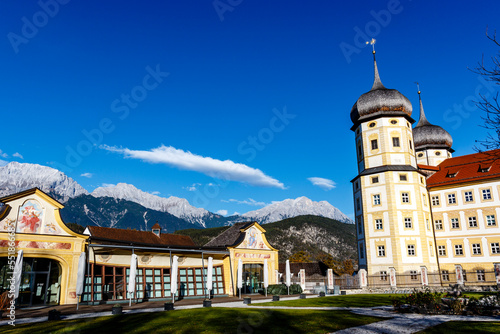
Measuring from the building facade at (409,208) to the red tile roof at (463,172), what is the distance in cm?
11

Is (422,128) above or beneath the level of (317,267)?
above

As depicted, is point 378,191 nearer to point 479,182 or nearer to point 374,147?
point 374,147

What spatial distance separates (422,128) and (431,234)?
65.2 ft

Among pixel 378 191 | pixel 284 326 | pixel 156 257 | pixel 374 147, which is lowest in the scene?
pixel 284 326

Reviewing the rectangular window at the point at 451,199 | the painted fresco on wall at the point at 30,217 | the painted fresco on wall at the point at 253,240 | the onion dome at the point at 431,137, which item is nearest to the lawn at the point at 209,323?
the painted fresco on wall at the point at 30,217

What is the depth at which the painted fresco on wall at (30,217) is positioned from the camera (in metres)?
20.1

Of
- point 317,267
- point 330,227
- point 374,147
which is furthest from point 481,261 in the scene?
point 330,227

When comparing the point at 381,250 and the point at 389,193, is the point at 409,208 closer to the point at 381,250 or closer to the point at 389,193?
the point at 389,193

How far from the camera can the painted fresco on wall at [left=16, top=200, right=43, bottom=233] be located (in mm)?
20055

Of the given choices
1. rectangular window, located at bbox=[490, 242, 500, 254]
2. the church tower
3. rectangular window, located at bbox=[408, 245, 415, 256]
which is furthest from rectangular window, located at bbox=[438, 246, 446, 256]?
rectangular window, located at bbox=[408, 245, 415, 256]

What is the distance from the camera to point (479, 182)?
40.6 m

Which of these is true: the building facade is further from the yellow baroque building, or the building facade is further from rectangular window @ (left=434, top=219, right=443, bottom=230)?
the yellow baroque building

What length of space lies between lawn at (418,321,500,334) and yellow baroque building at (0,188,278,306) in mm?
15263

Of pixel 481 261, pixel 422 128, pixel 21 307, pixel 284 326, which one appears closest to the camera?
pixel 284 326
